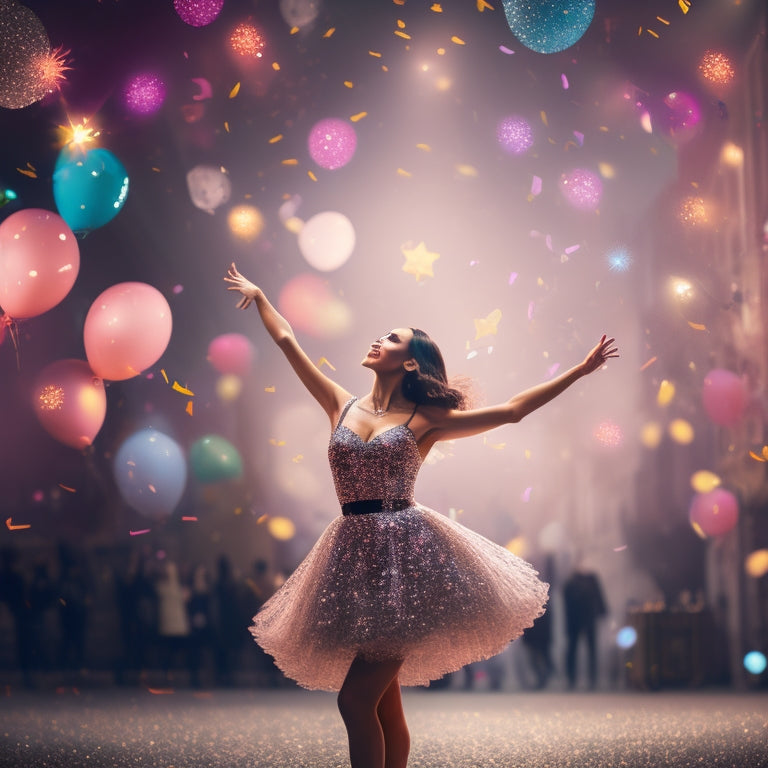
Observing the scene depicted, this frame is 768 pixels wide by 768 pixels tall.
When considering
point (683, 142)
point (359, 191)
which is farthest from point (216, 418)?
point (683, 142)

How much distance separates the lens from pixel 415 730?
166 inches

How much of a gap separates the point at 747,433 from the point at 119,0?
4727 mm

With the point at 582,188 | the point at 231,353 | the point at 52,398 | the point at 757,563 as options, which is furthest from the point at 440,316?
the point at 757,563

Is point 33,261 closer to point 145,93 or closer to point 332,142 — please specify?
point 145,93

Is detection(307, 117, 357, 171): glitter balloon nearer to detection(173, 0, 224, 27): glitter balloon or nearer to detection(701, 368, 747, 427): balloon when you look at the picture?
detection(173, 0, 224, 27): glitter balloon

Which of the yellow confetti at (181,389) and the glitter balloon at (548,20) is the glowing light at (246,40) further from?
the yellow confetti at (181,389)

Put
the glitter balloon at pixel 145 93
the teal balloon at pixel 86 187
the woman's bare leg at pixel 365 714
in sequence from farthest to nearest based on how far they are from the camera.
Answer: the glitter balloon at pixel 145 93 < the teal balloon at pixel 86 187 < the woman's bare leg at pixel 365 714

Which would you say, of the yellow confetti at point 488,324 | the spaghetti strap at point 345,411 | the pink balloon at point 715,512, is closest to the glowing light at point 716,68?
the yellow confetti at point 488,324

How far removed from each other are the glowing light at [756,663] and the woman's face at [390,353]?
441 centimetres

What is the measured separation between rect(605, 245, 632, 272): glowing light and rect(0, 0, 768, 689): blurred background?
0.08 feet

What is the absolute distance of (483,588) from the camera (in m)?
2.27

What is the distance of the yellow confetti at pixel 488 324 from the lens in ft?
18.2

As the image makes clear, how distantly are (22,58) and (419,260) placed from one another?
246 cm

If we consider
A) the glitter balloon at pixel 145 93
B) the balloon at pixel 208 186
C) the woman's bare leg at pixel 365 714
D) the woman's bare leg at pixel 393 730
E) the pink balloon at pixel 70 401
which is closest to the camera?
the woman's bare leg at pixel 365 714
